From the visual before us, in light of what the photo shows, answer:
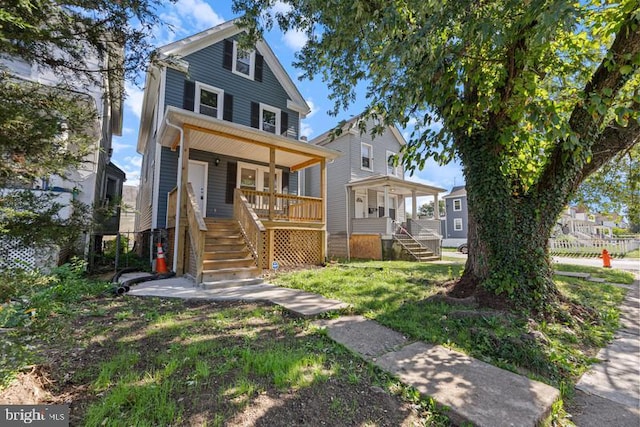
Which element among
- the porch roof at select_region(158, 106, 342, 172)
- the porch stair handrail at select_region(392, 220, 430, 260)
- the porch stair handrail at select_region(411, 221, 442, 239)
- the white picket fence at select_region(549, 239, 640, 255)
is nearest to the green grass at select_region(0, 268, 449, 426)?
the porch roof at select_region(158, 106, 342, 172)

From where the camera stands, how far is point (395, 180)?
41.1ft

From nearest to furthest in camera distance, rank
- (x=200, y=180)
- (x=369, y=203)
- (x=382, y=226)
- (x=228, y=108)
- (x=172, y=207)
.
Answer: (x=172, y=207)
(x=200, y=180)
(x=228, y=108)
(x=382, y=226)
(x=369, y=203)

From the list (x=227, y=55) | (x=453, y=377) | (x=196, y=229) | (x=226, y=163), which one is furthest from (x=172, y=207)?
(x=453, y=377)

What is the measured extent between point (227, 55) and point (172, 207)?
6.43 metres

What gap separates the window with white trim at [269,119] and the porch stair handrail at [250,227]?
441cm

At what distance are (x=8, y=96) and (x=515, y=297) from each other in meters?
6.00

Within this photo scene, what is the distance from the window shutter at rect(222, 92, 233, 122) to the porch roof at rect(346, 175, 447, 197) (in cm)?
647

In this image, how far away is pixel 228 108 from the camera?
33.4 feet

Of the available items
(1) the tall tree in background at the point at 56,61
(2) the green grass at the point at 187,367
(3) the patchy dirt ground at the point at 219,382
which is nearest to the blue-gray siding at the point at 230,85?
(1) the tall tree in background at the point at 56,61

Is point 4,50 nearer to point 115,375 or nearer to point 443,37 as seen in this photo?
point 115,375

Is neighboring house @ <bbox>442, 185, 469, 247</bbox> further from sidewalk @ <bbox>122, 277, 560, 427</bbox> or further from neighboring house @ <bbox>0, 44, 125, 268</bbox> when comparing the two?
neighboring house @ <bbox>0, 44, 125, 268</bbox>

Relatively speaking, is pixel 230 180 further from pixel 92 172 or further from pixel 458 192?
pixel 458 192

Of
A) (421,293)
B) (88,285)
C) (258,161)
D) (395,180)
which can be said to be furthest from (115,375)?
(395,180)

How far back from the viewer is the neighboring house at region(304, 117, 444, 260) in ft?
41.8
